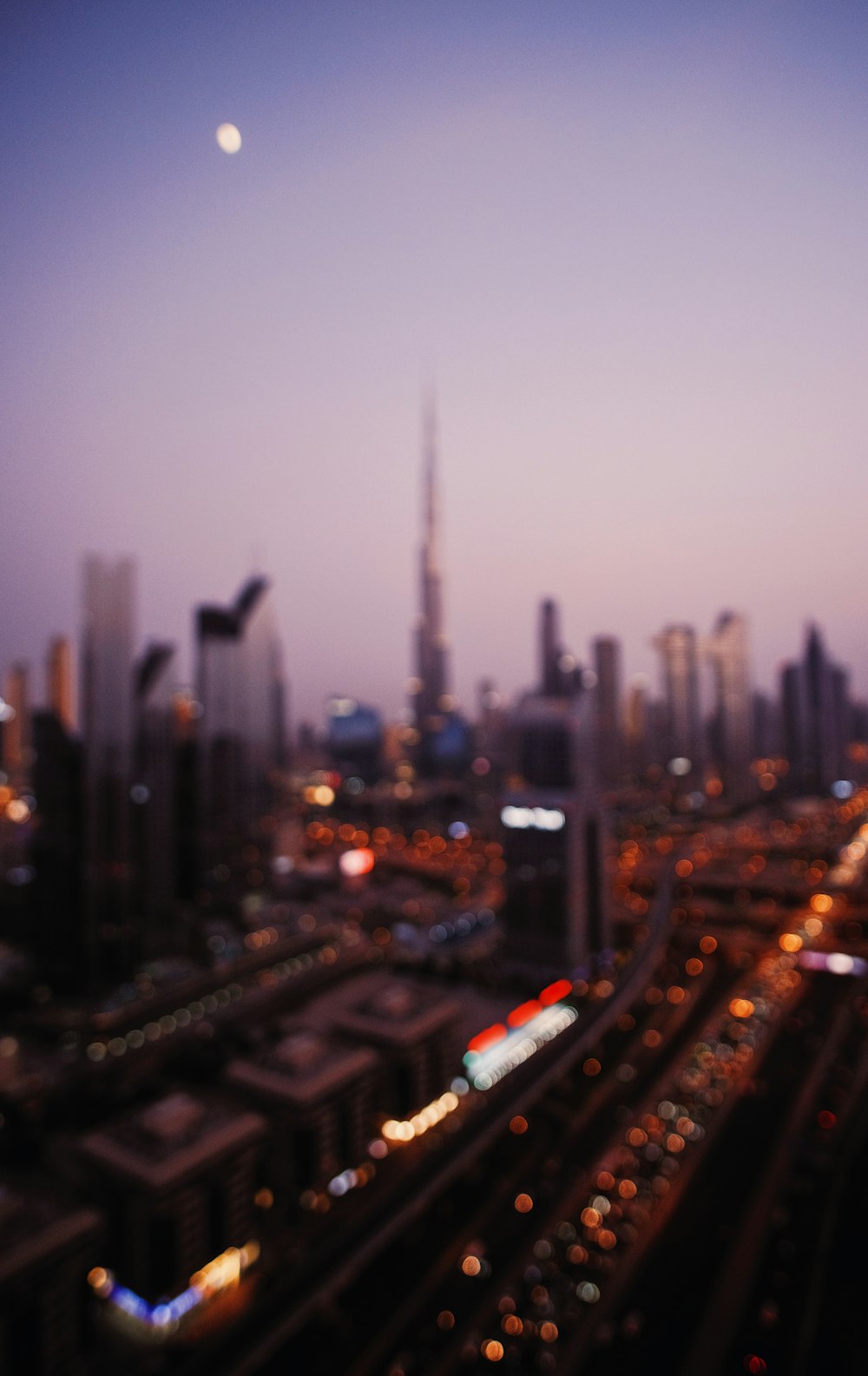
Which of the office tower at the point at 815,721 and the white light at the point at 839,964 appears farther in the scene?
the office tower at the point at 815,721

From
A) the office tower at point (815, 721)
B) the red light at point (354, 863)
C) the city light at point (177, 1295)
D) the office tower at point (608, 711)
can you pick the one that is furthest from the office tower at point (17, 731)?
the office tower at point (815, 721)

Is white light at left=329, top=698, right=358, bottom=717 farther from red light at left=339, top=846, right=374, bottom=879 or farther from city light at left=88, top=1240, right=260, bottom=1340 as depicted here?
city light at left=88, top=1240, right=260, bottom=1340

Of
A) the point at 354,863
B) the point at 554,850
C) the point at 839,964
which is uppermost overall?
the point at 554,850

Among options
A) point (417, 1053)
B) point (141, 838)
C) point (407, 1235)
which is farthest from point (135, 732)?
point (407, 1235)

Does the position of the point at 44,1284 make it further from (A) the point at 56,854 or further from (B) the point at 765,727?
(B) the point at 765,727

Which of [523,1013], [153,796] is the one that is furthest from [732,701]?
[153,796]

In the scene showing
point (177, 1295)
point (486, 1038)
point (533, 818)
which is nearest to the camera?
point (177, 1295)

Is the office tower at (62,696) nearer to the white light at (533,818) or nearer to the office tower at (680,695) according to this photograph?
the white light at (533,818)
